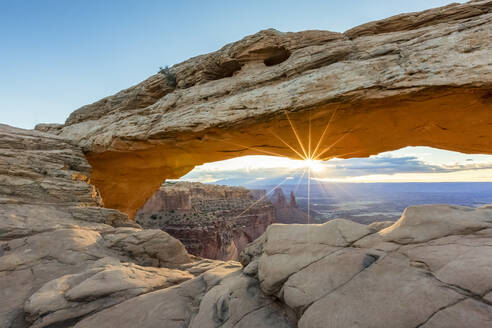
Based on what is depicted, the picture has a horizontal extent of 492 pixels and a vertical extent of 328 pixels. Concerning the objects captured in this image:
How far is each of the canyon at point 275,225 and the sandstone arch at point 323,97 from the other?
6 cm

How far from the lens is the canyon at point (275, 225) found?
2979mm

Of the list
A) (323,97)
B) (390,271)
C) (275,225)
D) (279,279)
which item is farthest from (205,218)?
(390,271)

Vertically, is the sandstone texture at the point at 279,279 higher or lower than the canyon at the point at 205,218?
higher

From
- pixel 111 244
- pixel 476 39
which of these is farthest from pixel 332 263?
pixel 476 39

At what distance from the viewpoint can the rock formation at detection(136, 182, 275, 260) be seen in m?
31.5

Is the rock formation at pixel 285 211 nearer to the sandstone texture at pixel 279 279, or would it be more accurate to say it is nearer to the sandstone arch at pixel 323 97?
the sandstone arch at pixel 323 97

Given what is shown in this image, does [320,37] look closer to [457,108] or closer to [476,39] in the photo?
[476,39]

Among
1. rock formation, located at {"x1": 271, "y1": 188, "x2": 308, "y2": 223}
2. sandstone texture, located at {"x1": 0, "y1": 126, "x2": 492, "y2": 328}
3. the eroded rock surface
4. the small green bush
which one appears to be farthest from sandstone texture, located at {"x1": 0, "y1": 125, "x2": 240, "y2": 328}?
rock formation, located at {"x1": 271, "y1": 188, "x2": 308, "y2": 223}

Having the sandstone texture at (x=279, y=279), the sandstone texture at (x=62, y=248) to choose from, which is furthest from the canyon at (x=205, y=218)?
the sandstone texture at (x=279, y=279)

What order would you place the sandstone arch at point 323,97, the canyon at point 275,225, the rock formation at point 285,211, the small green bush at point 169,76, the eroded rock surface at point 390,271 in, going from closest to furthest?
the eroded rock surface at point 390,271
the canyon at point 275,225
the sandstone arch at point 323,97
the small green bush at point 169,76
the rock formation at point 285,211

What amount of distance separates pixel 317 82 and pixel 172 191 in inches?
1390

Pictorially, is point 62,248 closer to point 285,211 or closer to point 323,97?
point 323,97

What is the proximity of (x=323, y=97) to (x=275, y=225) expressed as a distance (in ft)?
14.7

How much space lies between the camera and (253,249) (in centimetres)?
533
